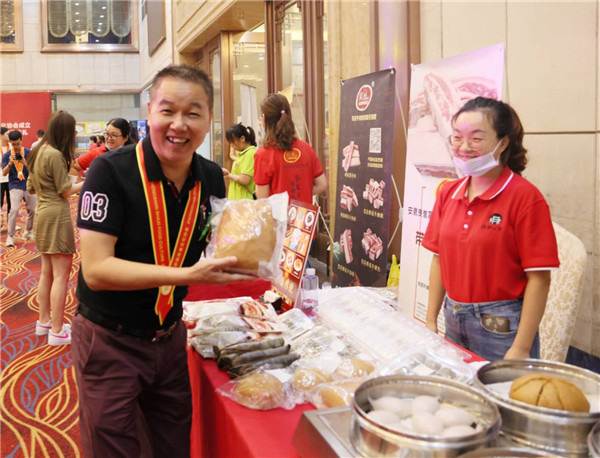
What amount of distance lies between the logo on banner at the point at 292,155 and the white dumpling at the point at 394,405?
325 cm

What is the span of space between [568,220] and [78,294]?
251 cm

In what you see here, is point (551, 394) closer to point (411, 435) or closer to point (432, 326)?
point (411, 435)

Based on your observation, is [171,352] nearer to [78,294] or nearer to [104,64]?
[78,294]

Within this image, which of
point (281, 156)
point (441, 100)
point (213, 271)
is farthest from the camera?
point (281, 156)

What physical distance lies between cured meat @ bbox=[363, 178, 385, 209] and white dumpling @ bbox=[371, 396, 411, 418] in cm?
296

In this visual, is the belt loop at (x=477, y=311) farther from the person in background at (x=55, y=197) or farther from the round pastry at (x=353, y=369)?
the person in background at (x=55, y=197)

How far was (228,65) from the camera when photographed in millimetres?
10703

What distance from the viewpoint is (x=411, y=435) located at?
3.07 ft

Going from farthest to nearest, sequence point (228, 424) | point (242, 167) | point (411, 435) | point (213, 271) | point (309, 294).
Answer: point (242, 167) → point (309, 294) → point (228, 424) → point (213, 271) → point (411, 435)

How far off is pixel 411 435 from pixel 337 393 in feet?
1.93

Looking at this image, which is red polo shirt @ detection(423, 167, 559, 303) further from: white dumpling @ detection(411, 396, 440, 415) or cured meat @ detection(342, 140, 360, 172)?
cured meat @ detection(342, 140, 360, 172)

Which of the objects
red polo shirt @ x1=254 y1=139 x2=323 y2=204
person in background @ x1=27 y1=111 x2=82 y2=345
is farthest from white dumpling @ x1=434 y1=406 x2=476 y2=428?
person in background @ x1=27 y1=111 x2=82 y2=345

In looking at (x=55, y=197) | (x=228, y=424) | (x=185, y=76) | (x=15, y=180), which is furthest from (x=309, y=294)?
(x=15, y=180)

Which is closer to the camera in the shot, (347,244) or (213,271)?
(213,271)
